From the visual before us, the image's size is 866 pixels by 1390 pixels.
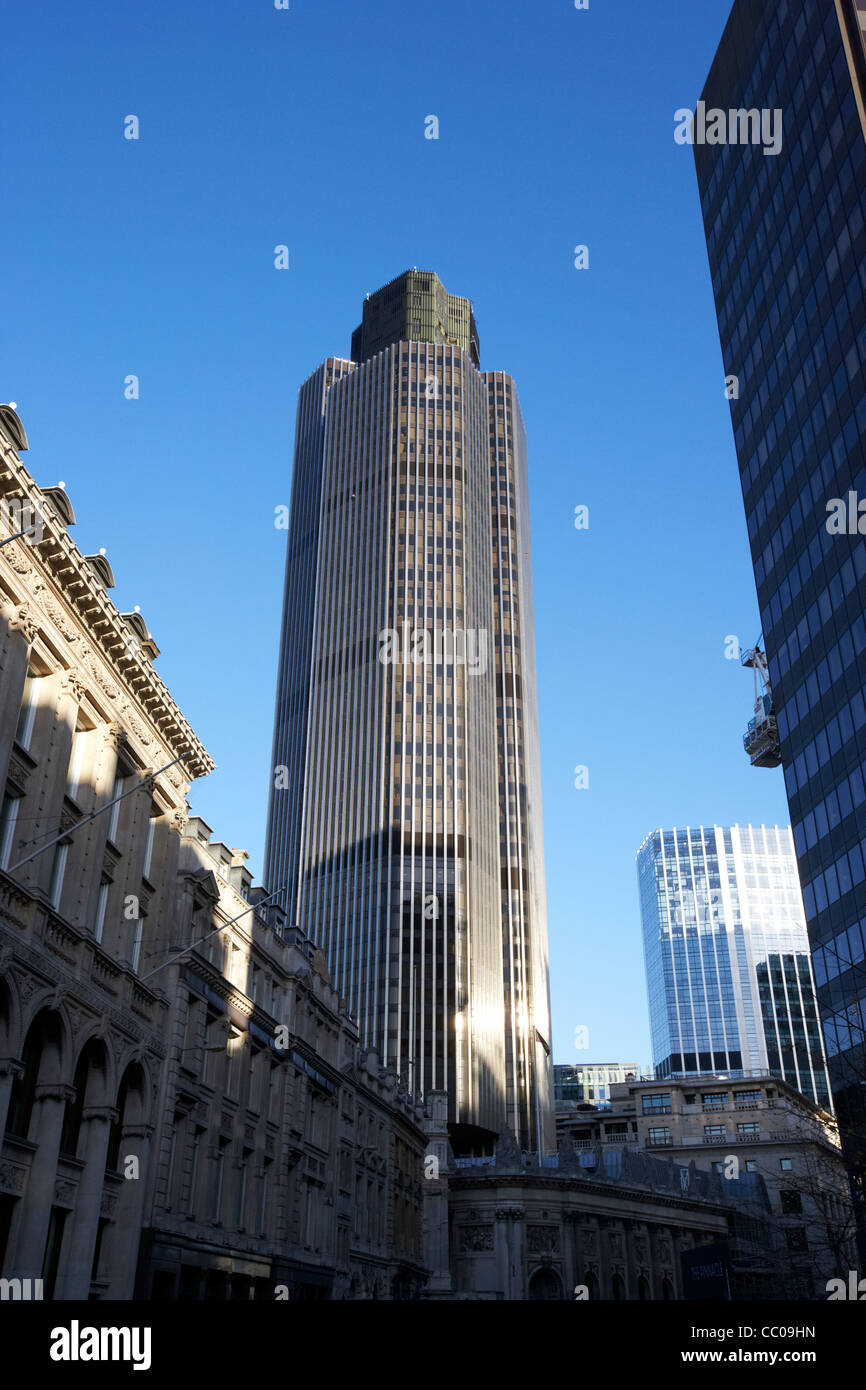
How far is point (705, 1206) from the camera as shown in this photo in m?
94.7

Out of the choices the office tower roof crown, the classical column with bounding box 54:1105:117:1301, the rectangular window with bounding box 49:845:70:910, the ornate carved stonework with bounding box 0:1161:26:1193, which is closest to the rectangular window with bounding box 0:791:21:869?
the rectangular window with bounding box 49:845:70:910

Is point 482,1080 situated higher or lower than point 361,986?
lower

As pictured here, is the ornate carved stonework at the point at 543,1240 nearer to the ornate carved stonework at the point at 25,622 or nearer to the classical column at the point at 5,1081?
the classical column at the point at 5,1081

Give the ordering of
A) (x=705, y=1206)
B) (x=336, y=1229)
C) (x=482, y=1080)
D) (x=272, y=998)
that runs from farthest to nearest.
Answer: (x=482, y=1080)
(x=705, y=1206)
(x=336, y=1229)
(x=272, y=998)

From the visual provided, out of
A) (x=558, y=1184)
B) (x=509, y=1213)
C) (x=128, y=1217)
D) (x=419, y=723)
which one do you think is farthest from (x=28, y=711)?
(x=419, y=723)

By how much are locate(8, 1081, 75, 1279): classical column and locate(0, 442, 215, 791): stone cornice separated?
441 inches

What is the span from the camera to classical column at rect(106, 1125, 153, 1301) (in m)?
32.4

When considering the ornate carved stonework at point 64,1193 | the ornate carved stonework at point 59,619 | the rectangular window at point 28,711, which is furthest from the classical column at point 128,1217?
the ornate carved stonework at point 59,619

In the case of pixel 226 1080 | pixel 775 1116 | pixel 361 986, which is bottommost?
pixel 226 1080

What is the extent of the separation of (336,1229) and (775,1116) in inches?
3112

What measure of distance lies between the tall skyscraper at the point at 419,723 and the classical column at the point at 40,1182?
103 metres
